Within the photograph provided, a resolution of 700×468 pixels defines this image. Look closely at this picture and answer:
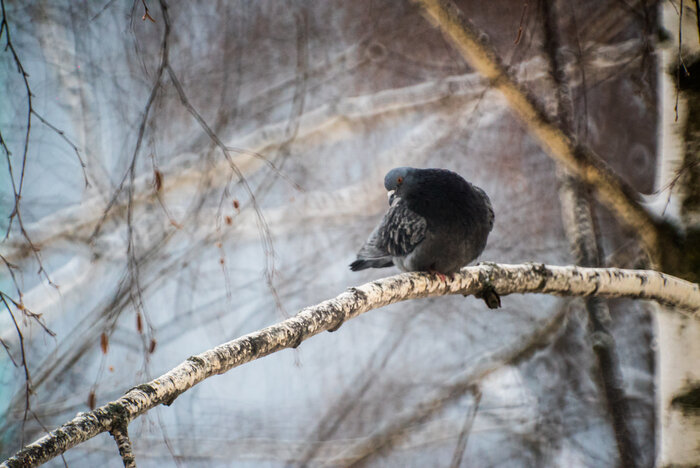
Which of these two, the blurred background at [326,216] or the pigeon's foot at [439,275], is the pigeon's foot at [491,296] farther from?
the blurred background at [326,216]

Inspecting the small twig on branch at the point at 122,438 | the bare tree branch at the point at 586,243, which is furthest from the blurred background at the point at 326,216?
the small twig on branch at the point at 122,438

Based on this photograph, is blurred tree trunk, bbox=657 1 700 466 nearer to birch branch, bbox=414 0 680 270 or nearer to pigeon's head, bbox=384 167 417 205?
birch branch, bbox=414 0 680 270

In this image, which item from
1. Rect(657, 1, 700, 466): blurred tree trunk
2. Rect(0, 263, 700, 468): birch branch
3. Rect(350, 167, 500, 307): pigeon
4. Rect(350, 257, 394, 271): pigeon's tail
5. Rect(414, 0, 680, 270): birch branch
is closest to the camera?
Rect(0, 263, 700, 468): birch branch

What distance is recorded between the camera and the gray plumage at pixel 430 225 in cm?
180

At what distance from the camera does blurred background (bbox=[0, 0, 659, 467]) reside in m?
2.48

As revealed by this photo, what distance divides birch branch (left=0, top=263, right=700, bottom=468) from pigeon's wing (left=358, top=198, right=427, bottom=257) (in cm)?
15

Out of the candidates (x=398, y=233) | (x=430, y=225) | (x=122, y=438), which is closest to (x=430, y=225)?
(x=430, y=225)

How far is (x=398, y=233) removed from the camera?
1911mm

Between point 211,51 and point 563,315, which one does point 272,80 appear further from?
point 563,315

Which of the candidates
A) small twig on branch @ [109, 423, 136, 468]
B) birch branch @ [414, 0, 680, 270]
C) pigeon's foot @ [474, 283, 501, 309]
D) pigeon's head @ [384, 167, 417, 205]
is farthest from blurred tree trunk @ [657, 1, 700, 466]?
small twig on branch @ [109, 423, 136, 468]

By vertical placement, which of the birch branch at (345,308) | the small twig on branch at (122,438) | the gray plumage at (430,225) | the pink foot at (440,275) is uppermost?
the gray plumage at (430,225)

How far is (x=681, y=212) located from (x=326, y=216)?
143cm

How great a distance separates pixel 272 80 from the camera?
3.12m

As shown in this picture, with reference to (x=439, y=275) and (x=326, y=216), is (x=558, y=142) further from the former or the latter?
(x=326, y=216)
